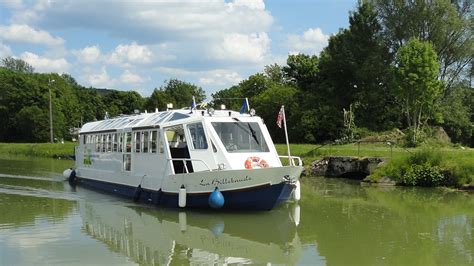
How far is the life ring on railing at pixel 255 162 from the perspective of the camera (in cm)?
1745

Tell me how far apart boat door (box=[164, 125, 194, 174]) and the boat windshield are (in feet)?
5.68

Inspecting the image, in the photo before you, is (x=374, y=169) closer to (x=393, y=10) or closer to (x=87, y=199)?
(x=87, y=199)

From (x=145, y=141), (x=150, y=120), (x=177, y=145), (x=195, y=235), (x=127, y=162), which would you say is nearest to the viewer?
(x=195, y=235)

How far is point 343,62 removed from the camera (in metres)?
53.4

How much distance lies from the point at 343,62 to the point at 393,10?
7.31 metres

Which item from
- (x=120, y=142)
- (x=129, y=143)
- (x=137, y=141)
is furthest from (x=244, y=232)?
(x=120, y=142)

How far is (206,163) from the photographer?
17.8 meters

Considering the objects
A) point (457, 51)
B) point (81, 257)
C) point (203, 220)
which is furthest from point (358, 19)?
point (81, 257)

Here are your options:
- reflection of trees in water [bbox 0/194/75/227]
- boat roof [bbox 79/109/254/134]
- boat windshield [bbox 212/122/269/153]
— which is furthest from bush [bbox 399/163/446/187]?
reflection of trees in water [bbox 0/194/75/227]

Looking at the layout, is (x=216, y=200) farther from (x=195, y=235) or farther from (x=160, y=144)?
(x=160, y=144)

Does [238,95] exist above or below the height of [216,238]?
above

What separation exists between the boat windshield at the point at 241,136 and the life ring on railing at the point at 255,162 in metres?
0.45

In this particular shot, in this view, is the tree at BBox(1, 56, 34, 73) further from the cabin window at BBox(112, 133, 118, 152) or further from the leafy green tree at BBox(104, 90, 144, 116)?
the cabin window at BBox(112, 133, 118, 152)

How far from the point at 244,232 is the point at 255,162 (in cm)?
325
